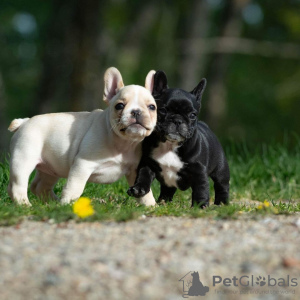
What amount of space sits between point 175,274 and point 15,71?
1186 inches

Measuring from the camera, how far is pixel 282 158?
8.28 m

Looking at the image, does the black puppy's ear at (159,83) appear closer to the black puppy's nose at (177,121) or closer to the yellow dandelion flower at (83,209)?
the black puppy's nose at (177,121)

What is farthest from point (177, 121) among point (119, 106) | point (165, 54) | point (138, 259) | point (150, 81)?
point (165, 54)

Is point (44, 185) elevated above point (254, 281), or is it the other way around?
point (254, 281)

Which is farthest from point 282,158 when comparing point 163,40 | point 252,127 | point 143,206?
point 252,127

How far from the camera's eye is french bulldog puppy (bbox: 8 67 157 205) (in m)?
4.96

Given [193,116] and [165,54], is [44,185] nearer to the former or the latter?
[193,116]

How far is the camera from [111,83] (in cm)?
542

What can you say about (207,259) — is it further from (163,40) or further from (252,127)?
(252,127)

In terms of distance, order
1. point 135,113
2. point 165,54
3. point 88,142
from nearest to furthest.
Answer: point 135,113, point 88,142, point 165,54

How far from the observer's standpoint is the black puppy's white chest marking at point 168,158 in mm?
5156

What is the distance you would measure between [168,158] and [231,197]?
1.95 metres

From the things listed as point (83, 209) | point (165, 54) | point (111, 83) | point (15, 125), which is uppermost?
point (111, 83)

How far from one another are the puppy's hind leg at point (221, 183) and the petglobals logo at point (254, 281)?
8.67 feet
